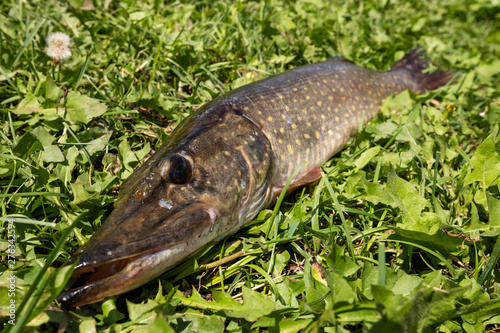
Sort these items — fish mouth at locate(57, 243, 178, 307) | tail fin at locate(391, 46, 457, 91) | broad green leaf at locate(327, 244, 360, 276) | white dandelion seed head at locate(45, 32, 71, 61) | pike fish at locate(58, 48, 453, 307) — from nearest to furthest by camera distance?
fish mouth at locate(57, 243, 178, 307)
pike fish at locate(58, 48, 453, 307)
broad green leaf at locate(327, 244, 360, 276)
white dandelion seed head at locate(45, 32, 71, 61)
tail fin at locate(391, 46, 457, 91)

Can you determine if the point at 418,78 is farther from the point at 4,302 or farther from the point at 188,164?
the point at 4,302

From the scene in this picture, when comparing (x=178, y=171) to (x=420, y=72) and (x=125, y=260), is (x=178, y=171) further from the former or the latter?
(x=420, y=72)

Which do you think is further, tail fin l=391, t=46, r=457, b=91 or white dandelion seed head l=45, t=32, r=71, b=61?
tail fin l=391, t=46, r=457, b=91

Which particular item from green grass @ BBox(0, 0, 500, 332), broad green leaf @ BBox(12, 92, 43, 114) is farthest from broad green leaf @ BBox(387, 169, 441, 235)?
broad green leaf @ BBox(12, 92, 43, 114)

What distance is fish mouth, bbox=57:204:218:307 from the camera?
67.6 inches

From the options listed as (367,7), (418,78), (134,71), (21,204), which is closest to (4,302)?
(21,204)

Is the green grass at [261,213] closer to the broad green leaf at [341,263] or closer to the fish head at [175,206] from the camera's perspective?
the broad green leaf at [341,263]

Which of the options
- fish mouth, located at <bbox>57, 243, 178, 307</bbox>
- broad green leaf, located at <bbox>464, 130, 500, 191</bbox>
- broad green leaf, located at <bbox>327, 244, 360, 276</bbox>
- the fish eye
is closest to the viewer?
fish mouth, located at <bbox>57, 243, 178, 307</bbox>

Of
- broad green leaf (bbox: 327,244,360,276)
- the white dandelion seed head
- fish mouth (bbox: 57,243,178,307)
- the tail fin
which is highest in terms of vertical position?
the white dandelion seed head

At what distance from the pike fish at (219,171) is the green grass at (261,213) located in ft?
0.48

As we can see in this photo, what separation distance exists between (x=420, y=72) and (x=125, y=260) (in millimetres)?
4213

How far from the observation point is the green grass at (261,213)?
184 cm

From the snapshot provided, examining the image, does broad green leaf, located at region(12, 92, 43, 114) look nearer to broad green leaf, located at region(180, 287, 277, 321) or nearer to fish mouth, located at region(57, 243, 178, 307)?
fish mouth, located at region(57, 243, 178, 307)

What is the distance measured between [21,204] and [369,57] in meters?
4.33
